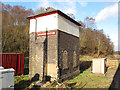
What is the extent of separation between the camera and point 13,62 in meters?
12.0

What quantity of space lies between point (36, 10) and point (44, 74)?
69.6 feet

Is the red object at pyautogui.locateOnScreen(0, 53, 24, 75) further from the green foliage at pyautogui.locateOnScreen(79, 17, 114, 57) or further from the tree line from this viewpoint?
the green foliage at pyautogui.locateOnScreen(79, 17, 114, 57)

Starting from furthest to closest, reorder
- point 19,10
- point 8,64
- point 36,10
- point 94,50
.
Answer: point 94,50 → point 36,10 → point 19,10 → point 8,64

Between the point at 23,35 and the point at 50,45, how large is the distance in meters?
16.3

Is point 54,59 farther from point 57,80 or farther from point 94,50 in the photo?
point 94,50

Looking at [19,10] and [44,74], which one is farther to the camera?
[19,10]

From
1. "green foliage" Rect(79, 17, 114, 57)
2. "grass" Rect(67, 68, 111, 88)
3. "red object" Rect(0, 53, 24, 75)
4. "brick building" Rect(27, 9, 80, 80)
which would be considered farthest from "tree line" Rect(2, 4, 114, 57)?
"grass" Rect(67, 68, 111, 88)

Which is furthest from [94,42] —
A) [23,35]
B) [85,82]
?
[85,82]

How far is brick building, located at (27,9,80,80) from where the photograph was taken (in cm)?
970

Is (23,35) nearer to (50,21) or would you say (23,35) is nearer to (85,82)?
(50,21)

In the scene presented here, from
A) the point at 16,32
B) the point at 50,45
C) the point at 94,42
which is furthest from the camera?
the point at 94,42

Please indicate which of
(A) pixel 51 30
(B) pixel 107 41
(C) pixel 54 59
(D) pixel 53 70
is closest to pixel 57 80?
(D) pixel 53 70

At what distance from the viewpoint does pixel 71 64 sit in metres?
12.0

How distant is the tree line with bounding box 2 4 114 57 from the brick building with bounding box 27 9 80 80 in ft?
33.7
